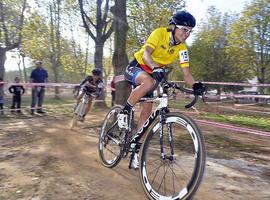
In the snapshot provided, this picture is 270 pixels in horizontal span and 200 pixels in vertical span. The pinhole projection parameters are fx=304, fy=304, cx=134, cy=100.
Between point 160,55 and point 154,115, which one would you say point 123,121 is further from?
point 160,55

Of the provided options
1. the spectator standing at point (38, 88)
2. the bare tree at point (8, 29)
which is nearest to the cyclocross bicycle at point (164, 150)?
the spectator standing at point (38, 88)

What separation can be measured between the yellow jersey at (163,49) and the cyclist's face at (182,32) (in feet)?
0.48

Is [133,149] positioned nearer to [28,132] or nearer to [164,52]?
[164,52]

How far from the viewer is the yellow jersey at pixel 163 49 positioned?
4172 millimetres

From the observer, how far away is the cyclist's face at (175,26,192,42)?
3987 mm

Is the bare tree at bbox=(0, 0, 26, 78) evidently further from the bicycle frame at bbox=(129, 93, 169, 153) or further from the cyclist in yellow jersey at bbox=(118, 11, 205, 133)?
the bicycle frame at bbox=(129, 93, 169, 153)

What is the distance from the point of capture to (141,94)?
4309mm

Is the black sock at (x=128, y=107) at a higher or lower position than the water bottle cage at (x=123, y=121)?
higher

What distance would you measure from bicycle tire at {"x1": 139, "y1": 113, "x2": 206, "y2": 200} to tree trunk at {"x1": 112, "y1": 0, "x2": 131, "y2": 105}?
13.0 feet

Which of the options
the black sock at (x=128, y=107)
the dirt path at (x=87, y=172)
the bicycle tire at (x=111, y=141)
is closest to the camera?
the dirt path at (x=87, y=172)

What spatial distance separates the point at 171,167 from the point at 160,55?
1.58 metres

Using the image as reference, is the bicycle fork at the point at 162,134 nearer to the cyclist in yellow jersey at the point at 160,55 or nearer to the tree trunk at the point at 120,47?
the cyclist in yellow jersey at the point at 160,55

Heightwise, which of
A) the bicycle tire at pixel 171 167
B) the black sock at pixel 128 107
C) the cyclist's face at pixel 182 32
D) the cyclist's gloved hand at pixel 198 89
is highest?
the cyclist's face at pixel 182 32

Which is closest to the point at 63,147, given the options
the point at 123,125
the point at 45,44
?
the point at 123,125
